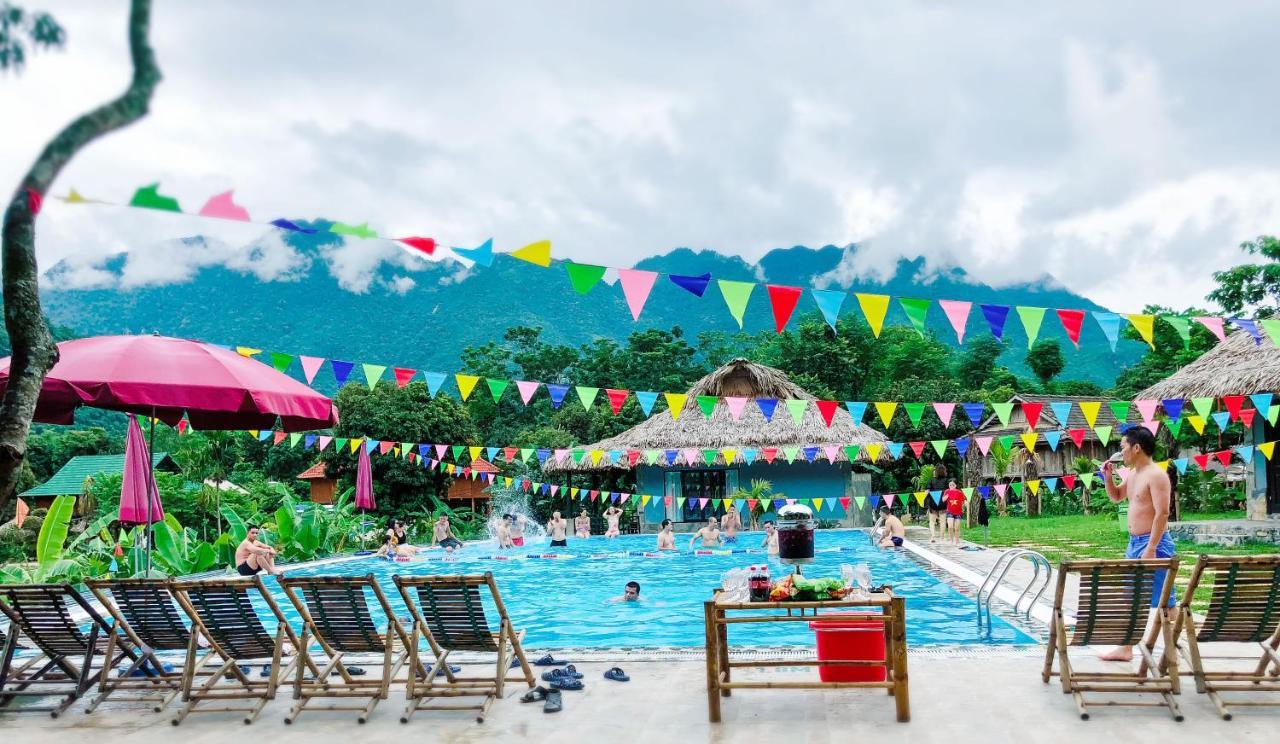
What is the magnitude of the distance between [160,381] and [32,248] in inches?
61.3

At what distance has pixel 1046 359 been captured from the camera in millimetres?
52625

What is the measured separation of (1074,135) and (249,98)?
38.9 feet

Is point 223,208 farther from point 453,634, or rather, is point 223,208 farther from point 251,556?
point 251,556

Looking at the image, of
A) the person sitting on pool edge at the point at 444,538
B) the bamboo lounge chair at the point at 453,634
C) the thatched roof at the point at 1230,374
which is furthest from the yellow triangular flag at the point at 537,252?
the person sitting on pool edge at the point at 444,538

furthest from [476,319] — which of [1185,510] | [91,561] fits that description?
[91,561]

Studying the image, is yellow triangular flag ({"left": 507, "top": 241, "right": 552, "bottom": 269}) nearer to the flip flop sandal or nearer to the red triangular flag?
the red triangular flag

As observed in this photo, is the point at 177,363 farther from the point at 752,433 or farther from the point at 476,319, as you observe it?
the point at 476,319

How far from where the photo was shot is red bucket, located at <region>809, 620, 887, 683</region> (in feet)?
16.7

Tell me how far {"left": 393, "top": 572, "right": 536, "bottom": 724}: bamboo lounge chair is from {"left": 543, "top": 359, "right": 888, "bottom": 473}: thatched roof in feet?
64.5

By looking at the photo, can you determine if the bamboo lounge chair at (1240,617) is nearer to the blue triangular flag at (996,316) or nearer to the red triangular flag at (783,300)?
the blue triangular flag at (996,316)

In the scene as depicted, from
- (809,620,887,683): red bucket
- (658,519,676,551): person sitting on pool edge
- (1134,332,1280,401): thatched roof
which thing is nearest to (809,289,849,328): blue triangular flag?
(809,620,887,683): red bucket

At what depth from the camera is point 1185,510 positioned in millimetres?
24672

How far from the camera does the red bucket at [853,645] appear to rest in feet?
16.7

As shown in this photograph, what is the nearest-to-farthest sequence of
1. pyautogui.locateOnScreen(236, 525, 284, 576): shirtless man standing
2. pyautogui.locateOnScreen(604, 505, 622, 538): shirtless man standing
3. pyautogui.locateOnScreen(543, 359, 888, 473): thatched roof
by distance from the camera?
1. pyautogui.locateOnScreen(236, 525, 284, 576): shirtless man standing
2. pyautogui.locateOnScreen(604, 505, 622, 538): shirtless man standing
3. pyautogui.locateOnScreen(543, 359, 888, 473): thatched roof
